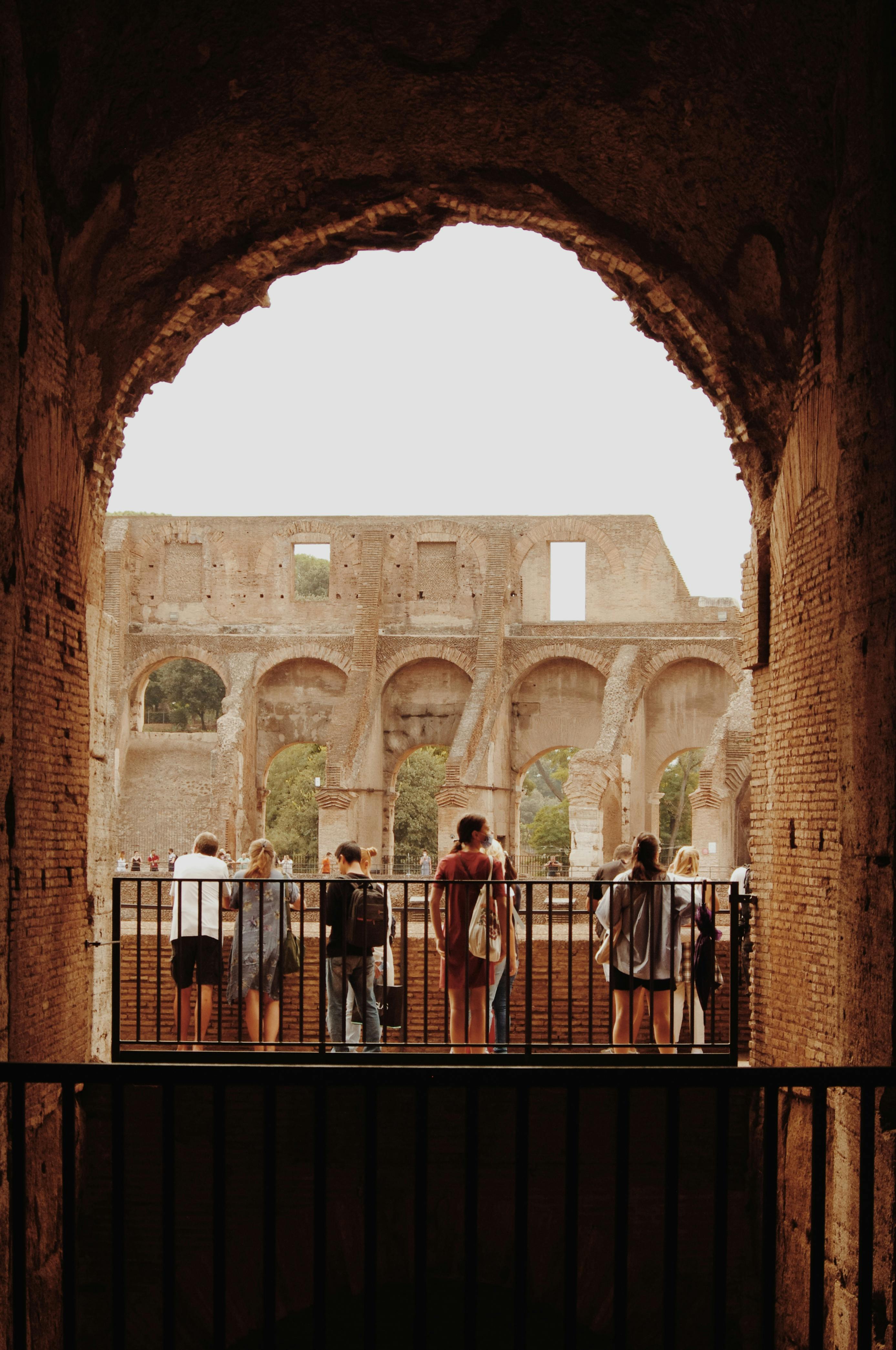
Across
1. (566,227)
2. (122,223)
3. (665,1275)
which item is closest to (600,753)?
(566,227)

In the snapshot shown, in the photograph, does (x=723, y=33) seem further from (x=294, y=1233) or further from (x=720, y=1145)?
(x=294, y=1233)

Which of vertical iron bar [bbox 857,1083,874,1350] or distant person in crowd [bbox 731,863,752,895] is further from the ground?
distant person in crowd [bbox 731,863,752,895]

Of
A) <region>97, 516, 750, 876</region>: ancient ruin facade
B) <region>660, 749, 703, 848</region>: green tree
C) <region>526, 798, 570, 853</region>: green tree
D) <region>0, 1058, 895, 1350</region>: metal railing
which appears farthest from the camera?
<region>526, 798, 570, 853</region>: green tree

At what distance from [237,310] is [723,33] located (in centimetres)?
359

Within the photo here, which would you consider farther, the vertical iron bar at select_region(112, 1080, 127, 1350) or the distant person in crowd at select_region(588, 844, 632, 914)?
the distant person in crowd at select_region(588, 844, 632, 914)

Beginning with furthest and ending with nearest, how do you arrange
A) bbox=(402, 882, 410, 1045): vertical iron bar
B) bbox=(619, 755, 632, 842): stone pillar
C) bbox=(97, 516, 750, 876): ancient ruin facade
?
bbox=(97, 516, 750, 876): ancient ruin facade
bbox=(619, 755, 632, 842): stone pillar
bbox=(402, 882, 410, 1045): vertical iron bar

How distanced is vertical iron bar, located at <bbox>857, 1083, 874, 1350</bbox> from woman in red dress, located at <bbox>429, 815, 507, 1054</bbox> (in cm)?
397

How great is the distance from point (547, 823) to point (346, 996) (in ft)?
134

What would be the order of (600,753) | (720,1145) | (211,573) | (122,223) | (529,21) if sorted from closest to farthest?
(720,1145) < (529,21) < (122,223) < (600,753) < (211,573)

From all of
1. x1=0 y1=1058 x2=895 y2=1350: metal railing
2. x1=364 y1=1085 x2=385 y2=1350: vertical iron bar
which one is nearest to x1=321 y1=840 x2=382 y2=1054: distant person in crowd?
x1=0 y1=1058 x2=895 y2=1350: metal railing

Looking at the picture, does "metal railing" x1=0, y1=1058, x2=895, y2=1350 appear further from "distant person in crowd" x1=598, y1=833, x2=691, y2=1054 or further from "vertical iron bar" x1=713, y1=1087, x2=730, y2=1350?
"vertical iron bar" x1=713, y1=1087, x2=730, y2=1350

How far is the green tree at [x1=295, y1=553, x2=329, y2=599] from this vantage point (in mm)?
59125

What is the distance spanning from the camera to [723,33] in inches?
231

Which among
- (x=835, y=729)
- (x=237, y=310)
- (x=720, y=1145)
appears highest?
(x=237, y=310)
